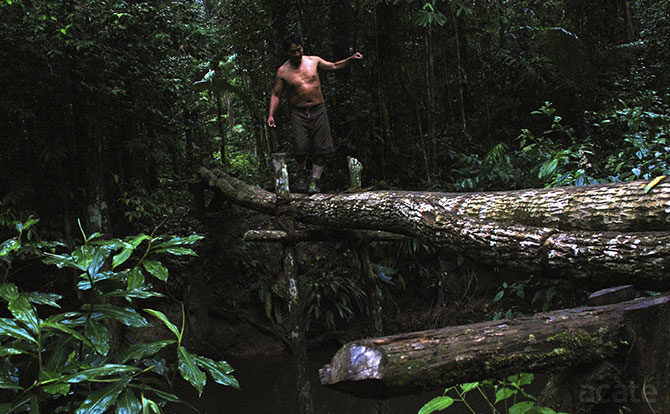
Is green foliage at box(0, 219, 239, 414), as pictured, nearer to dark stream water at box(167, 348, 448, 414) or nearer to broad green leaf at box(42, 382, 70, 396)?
broad green leaf at box(42, 382, 70, 396)

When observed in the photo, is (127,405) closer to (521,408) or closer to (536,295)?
(521,408)

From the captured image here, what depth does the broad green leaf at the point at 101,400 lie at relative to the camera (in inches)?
55.4

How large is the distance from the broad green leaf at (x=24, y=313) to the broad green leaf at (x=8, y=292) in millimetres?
27

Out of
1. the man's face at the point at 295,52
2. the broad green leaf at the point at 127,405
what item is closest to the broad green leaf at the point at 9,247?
the broad green leaf at the point at 127,405

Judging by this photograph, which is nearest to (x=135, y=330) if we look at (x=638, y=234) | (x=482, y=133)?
(x=638, y=234)

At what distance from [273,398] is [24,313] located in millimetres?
4322

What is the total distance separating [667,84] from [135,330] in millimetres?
9666

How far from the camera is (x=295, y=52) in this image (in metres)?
4.94

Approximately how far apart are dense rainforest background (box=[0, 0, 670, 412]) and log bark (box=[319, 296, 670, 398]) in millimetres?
648

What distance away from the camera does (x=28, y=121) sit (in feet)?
17.0

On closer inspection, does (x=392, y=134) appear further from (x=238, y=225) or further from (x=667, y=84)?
(x=667, y=84)

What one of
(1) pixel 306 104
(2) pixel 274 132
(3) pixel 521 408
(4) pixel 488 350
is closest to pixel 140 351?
(4) pixel 488 350

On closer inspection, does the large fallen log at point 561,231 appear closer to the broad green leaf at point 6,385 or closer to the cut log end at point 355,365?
the cut log end at point 355,365

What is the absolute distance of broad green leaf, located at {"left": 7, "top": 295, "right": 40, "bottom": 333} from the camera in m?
1.44
